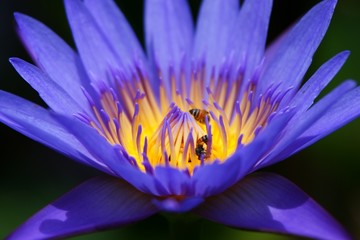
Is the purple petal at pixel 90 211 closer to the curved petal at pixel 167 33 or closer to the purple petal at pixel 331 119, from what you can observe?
the purple petal at pixel 331 119

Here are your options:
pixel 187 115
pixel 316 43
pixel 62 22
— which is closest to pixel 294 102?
pixel 316 43

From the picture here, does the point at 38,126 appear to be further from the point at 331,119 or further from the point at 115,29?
the point at 331,119

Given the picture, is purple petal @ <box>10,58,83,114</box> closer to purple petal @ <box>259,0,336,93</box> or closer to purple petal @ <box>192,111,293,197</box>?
purple petal @ <box>192,111,293,197</box>

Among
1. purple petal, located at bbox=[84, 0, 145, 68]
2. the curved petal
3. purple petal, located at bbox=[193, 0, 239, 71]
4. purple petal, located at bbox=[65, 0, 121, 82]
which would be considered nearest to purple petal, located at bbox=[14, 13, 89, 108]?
purple petal, located at bbox=[65, 0, 121, 82]

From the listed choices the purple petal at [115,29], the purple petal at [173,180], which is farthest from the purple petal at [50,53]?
the purple petal at [173,180]

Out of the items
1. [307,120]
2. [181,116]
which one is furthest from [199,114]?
[307,120]

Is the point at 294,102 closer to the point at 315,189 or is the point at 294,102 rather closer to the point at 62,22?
the point at 315,189

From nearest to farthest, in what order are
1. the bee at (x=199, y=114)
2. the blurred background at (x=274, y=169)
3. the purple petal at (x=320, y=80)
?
the purple petal at (x=320, y=80), the bee at (x=199, y=114), the blurred background at (x=274, y=169)
